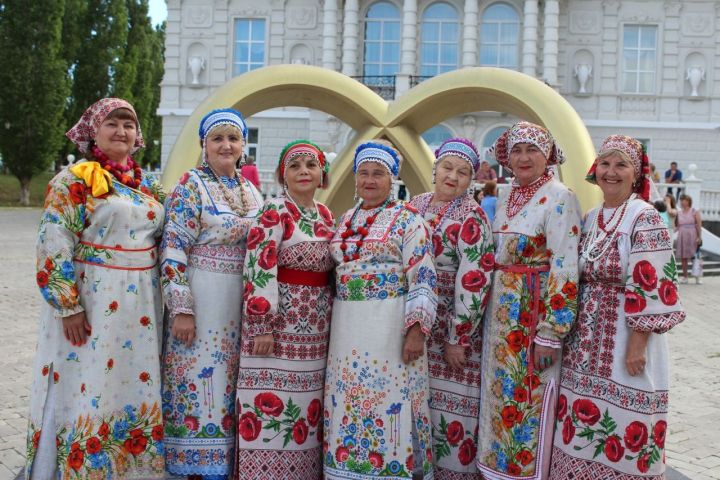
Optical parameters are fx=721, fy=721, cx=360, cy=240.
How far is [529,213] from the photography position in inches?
135

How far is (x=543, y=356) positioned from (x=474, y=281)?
47 centimetres

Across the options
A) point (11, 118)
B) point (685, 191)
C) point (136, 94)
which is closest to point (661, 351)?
point (685, 191)

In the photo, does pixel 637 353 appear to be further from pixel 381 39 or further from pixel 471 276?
pixel 381 39

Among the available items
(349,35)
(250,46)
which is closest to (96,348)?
(349,35)

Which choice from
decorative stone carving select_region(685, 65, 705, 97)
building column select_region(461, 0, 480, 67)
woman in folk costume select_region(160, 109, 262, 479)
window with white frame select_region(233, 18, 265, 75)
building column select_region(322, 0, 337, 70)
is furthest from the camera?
window with white frame select_region(233, 18, 265, 75)

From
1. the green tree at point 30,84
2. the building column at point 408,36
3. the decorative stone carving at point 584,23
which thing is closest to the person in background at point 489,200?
the building column at point 408,36

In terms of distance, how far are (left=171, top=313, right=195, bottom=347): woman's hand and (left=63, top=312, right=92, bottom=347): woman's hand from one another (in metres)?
0.39

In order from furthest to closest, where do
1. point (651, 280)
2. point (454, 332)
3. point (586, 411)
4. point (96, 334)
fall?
point (454, 332)
point (96, 334)
point (586, 411)
point (651, 280)

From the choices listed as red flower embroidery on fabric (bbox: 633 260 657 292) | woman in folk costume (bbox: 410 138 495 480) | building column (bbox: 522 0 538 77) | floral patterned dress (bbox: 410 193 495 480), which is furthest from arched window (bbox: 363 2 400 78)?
red flower embroidery on fabric (bbox: 633 260 657 292)

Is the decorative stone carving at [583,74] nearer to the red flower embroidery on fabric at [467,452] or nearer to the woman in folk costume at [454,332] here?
the woman in folk costume at [454,332]

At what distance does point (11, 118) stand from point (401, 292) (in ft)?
86.9

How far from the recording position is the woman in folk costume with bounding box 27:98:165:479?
3.31 meters

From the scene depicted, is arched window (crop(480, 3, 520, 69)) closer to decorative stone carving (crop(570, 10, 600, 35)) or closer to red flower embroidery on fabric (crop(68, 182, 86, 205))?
decorative stone carving (crop(570, 10, 600, 35))

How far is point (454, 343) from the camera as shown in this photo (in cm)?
348
